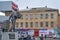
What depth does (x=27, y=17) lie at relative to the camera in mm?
70562

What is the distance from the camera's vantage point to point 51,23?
2685 inches

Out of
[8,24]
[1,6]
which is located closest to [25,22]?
[1,6]

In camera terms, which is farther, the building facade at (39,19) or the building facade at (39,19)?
the building facade at (39,19)

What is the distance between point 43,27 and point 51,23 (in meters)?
2.22

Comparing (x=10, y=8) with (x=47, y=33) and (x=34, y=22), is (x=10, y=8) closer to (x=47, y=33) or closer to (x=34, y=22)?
(x=47, y=33)

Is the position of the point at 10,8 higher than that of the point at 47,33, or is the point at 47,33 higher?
the point at 10,8

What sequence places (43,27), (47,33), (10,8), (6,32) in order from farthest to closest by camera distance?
1. (43,27)
2. (47,33)
3. (10,8)
4. (6,32)

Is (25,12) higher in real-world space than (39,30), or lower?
higher

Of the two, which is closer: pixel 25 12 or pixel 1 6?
pixel 1 6

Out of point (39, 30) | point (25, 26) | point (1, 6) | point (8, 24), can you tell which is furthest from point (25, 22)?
point (8, 24)

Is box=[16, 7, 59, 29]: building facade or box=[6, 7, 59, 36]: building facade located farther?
box=[16, 7, 59, 29]: building facade

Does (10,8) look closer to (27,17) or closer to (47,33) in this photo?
(47,33)

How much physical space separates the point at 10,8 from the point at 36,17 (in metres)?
35.0

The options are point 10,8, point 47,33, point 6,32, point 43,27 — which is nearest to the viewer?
point 6,32
